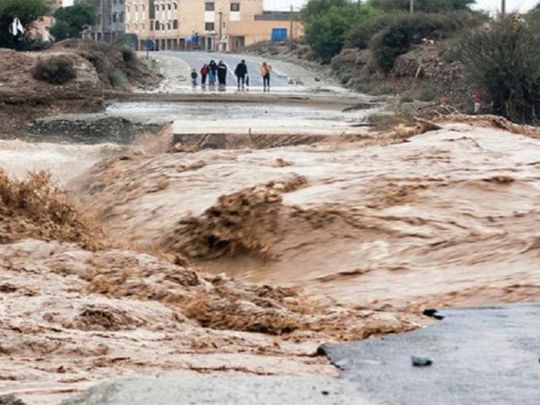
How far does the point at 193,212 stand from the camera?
14672 mm

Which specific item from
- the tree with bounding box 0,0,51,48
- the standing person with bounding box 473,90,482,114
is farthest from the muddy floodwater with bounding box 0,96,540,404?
the tree with bounding box 0,0,51,48

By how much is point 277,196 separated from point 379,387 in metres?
8.01

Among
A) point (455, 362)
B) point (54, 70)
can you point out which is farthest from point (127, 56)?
point (455, 362)

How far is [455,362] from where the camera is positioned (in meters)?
7.19

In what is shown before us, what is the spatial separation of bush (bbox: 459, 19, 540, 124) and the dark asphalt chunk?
1154 inches

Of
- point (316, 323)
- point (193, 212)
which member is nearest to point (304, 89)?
point (193, 212)

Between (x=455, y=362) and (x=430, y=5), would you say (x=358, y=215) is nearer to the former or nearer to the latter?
(x=455, y=362)

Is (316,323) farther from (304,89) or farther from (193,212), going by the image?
(304,89)

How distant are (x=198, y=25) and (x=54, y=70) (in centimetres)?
8683

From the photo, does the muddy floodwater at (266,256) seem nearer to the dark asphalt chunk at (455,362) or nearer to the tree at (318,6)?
the dark asphalt chunk at (455,362)

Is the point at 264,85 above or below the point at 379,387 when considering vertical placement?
below

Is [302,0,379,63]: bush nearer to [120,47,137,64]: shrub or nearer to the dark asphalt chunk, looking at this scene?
[120,47,137,64]: shrub

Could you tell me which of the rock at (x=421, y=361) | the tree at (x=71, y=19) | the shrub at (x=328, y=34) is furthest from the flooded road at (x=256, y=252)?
the tree at (x=71, y=19)

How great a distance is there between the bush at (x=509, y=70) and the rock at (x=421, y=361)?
30.4 meters
